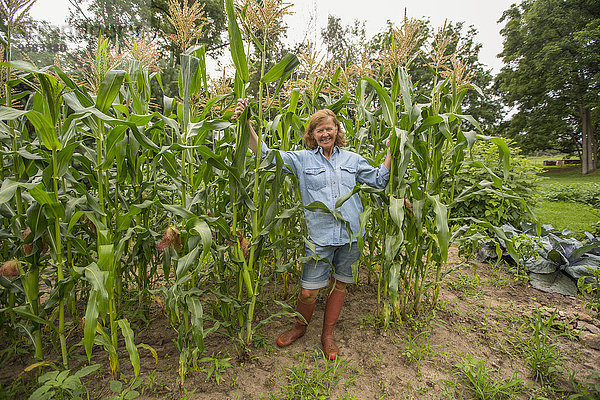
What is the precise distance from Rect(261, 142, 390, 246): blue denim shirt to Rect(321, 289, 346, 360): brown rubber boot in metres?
0.48

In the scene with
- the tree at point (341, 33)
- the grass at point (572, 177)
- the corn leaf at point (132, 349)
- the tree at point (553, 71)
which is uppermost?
the tree at point (341, 33)

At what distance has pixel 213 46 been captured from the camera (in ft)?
48.7

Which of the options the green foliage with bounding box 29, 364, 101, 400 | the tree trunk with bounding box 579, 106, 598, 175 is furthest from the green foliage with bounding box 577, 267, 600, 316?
the tree trunk with bounding box 579, 106, 598, 175

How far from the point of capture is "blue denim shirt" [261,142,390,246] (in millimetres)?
2154

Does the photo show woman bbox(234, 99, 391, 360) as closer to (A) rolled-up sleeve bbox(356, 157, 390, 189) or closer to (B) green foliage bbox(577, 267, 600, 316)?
(A) rolled-up sleeve bbox(356, 157, 390, 189)

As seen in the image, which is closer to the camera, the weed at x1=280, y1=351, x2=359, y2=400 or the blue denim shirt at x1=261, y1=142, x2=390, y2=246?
the weed at x1=280, y1=351, x2=359, y2=400

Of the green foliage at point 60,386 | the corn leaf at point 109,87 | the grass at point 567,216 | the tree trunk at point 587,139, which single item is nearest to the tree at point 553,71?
the tree trunk at point 587,139

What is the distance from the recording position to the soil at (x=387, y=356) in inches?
71.2

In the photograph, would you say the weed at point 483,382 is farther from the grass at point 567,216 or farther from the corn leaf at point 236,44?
the grass at point 567,216

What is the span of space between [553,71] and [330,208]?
2344 centimetres

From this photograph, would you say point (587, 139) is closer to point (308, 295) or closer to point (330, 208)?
point (330, 208)

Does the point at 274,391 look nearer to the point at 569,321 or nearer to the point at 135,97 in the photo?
the point at 135,97

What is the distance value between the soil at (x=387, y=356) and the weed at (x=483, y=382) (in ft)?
0.07

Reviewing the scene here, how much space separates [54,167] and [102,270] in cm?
63
